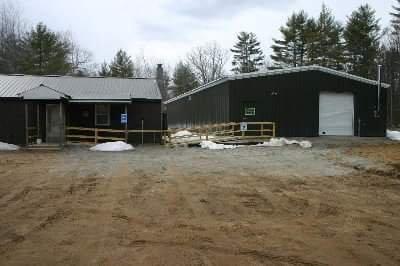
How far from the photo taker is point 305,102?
2545 centimetres

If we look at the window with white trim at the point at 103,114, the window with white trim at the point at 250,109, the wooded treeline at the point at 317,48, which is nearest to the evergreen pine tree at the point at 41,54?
the wooded treeline at the point at 317,48

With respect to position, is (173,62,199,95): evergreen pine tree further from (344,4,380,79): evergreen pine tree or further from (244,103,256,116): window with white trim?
(244,103,256,116): window with white trim

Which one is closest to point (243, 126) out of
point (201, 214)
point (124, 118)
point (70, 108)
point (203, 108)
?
point (124, 118)

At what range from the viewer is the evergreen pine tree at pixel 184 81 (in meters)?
63.0

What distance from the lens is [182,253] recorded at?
5.03m

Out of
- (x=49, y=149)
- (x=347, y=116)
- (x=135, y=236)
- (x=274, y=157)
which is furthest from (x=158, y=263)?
(x=347, y=116)

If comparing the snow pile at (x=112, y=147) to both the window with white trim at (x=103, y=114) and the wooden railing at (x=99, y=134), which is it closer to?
the wooden railing at (x=99, y=134)

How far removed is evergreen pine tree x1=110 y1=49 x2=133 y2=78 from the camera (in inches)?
2236

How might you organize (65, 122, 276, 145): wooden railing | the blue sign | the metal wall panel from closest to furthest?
1. the blue sign
2. (65, 122, 276, 145): wooden railing
3. the metal wall panel

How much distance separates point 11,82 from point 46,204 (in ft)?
57.8

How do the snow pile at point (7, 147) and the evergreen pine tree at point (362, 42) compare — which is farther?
the evergreen pine tree at point (362, 42)

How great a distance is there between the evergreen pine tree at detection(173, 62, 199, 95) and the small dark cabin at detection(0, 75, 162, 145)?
125 feet

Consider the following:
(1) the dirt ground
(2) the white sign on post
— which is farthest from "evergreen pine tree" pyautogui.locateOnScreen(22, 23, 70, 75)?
(1) the dirt ground

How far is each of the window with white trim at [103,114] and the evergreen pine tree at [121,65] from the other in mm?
34256
